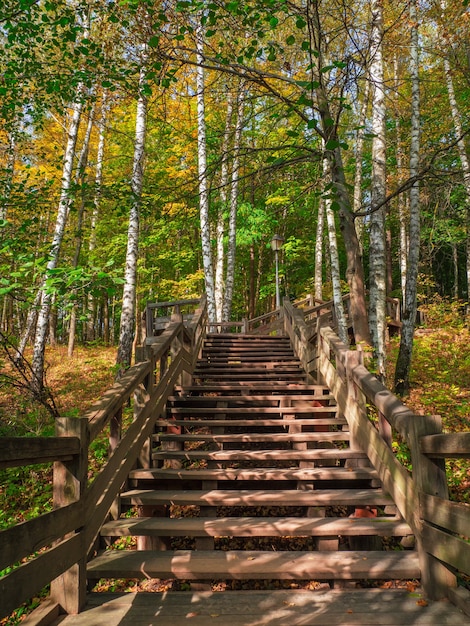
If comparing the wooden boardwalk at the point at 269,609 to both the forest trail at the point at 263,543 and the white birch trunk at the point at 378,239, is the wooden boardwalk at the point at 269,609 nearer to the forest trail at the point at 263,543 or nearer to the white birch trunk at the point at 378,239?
the forest trail at the point at 263,543

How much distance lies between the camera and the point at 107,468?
3.02 meters

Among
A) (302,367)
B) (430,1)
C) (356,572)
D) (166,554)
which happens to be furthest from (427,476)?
(430,1)

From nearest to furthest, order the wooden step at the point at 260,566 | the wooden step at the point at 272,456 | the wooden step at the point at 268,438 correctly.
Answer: the wooden step at the point at 260,566
the wooden step at the point at 272,456
the wooden step at the point at 268,438

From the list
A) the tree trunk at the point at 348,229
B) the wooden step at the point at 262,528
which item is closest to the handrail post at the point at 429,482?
the wooden step at the point at 262,528

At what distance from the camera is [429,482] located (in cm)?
264

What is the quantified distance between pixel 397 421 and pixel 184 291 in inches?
657

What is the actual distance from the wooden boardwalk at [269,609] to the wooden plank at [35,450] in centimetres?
99

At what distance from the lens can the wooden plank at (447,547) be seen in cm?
221

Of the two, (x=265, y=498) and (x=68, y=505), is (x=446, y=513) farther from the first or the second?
(x=68, y=505)

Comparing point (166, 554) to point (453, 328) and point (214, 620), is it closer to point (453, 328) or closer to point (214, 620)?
point (214, 620)

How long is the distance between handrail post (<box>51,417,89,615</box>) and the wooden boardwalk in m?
0.10

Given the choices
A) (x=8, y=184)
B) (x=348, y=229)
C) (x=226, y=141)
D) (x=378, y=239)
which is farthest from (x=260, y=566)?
(x=226, y=141)

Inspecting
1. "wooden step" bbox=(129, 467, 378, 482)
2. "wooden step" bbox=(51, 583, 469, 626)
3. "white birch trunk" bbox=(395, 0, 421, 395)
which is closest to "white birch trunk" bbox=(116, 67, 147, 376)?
"wooden step" bbox=(129, 467, 378, 482)

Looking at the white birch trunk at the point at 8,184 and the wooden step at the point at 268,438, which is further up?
the white birch trunk at the point at 8,184
